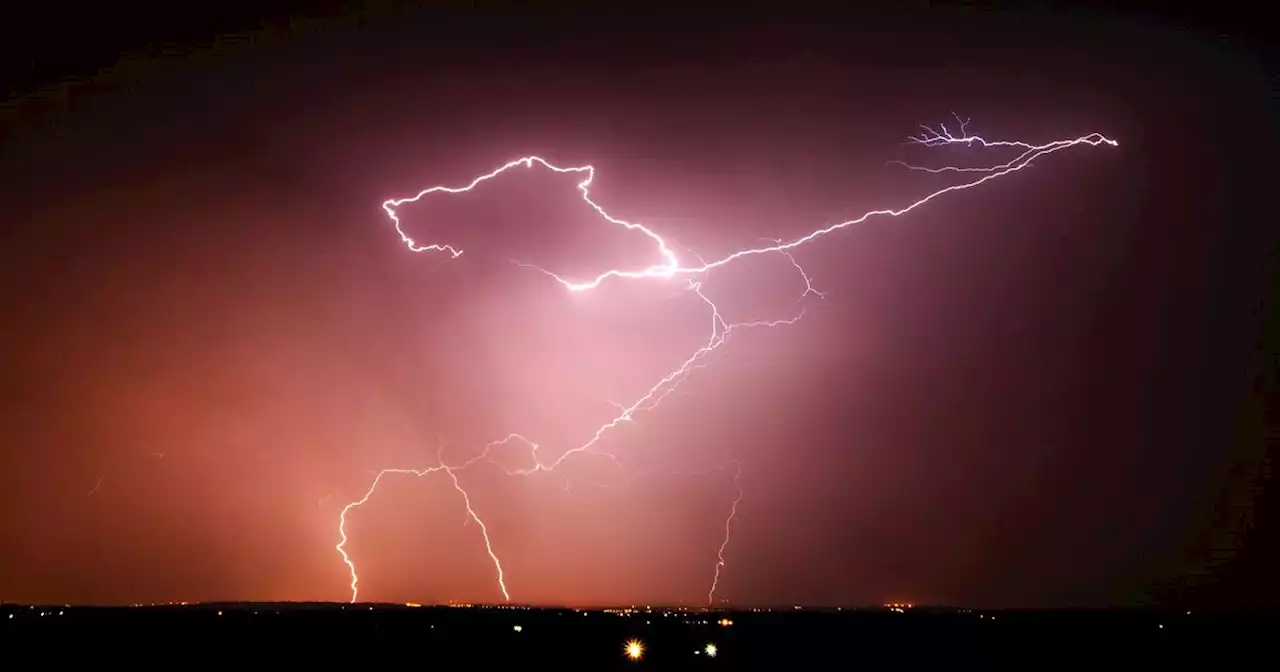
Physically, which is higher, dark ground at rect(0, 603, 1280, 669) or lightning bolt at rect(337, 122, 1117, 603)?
lightning bolt at rect(337, 122, 1117, 603)

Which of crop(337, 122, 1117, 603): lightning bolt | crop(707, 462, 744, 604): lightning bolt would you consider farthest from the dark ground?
crop(337, 122, 1117, 603): lightning bolt

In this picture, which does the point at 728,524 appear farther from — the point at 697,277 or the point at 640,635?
the point at 697,277

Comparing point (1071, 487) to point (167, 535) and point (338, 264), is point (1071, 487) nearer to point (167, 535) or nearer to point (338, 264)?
point (338, 264)

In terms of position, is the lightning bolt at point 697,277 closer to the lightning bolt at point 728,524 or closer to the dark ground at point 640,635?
the lightning bolt at point 728,524

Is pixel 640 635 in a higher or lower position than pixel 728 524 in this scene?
lower

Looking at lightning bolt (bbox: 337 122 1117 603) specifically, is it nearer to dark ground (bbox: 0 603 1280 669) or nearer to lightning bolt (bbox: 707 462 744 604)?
lightning bolt (bbox: 707 462 744 604)

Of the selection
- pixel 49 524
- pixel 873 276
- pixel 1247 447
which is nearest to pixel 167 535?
pixel 49 524

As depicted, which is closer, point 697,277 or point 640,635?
point 640,635

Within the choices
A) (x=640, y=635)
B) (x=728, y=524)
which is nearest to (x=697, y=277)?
(x=728, y=524)

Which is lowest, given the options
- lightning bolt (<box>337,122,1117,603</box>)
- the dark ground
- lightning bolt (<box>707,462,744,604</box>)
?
the dark ground

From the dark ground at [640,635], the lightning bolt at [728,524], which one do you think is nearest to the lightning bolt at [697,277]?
the lightning bolt at [728,524]

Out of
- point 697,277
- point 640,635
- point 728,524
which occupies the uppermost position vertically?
point 697,277
